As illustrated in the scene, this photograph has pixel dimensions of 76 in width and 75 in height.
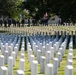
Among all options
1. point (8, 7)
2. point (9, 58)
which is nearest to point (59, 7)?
point (8, 7)

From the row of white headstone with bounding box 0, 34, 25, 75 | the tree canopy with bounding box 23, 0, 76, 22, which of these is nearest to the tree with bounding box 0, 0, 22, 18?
the tree canopy with bounding box 23, 0, 76, 22

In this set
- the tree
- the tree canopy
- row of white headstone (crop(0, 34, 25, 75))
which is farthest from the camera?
the tree

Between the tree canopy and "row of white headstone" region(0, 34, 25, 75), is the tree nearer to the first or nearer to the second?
the tree canopy

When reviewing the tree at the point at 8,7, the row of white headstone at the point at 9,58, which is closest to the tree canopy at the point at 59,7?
the tree at the point at 8,7

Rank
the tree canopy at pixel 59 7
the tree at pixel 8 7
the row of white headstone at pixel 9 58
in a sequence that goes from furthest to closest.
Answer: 1. the tree at pixel 8 7
2. the tree canopy at pixel 59 7
3. the row of white headstone at pixel 9 58

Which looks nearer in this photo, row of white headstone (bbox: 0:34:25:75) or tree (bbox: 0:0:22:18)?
row of white headstone (bbox: 0:34:25:75)

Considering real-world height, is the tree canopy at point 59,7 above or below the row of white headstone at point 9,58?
above

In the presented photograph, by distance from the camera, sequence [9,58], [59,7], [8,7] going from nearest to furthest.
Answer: [9,58] → [59,7] → [8,7]

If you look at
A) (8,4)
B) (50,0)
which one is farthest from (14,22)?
(50,0)

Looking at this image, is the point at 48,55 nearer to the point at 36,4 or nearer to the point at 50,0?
the point at 50,0

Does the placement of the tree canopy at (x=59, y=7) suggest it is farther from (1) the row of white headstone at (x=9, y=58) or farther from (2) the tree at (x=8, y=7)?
(1) the row of white headstone at (x=9, y=58)

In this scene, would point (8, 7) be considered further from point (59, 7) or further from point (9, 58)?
point (9, 58)

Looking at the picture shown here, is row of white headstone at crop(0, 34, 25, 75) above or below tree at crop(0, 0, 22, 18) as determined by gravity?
below

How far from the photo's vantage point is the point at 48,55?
1024 centimetres
